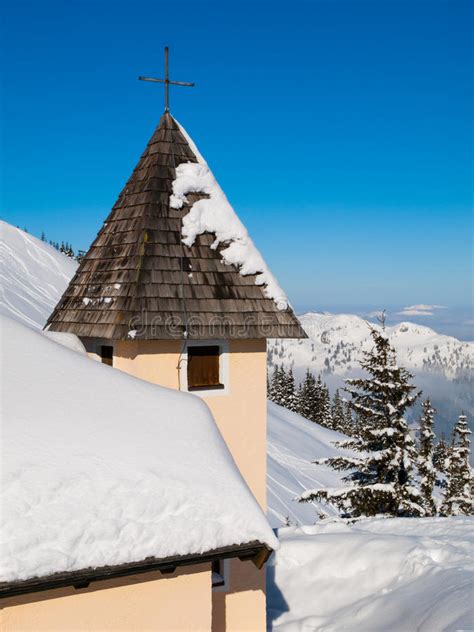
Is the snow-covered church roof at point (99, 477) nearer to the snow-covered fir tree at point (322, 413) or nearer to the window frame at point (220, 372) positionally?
the window frame at point (220, 372)

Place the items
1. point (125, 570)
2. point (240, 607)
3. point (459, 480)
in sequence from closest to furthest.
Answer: point (125, 570)
point (240, 607)
point (459, 480)

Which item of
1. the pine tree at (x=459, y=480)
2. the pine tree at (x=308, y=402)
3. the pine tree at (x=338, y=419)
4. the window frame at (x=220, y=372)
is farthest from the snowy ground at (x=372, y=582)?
the pine tree at (x=308, y=402)

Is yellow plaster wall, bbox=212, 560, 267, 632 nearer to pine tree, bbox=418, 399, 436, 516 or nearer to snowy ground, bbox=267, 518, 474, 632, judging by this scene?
snowy ground, bbox=267, 518, 474, 632

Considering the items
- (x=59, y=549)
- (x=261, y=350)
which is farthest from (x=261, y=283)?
(x=59, y=549)

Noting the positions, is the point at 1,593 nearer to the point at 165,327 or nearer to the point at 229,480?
the point at 229,480

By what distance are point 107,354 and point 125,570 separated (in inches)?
186

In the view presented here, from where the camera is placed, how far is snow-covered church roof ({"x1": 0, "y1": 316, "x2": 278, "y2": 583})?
4344 millimetres

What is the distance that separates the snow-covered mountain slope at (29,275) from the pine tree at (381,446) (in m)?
22.8

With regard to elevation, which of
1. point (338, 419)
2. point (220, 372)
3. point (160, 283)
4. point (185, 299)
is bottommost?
point (338, 419)

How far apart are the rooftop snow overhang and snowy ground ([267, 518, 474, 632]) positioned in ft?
10.6

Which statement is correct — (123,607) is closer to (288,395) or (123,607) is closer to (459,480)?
(459,480)

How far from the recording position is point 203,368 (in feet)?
28.5

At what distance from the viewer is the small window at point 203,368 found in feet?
28.2

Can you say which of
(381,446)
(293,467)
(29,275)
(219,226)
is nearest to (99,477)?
(219,226)
